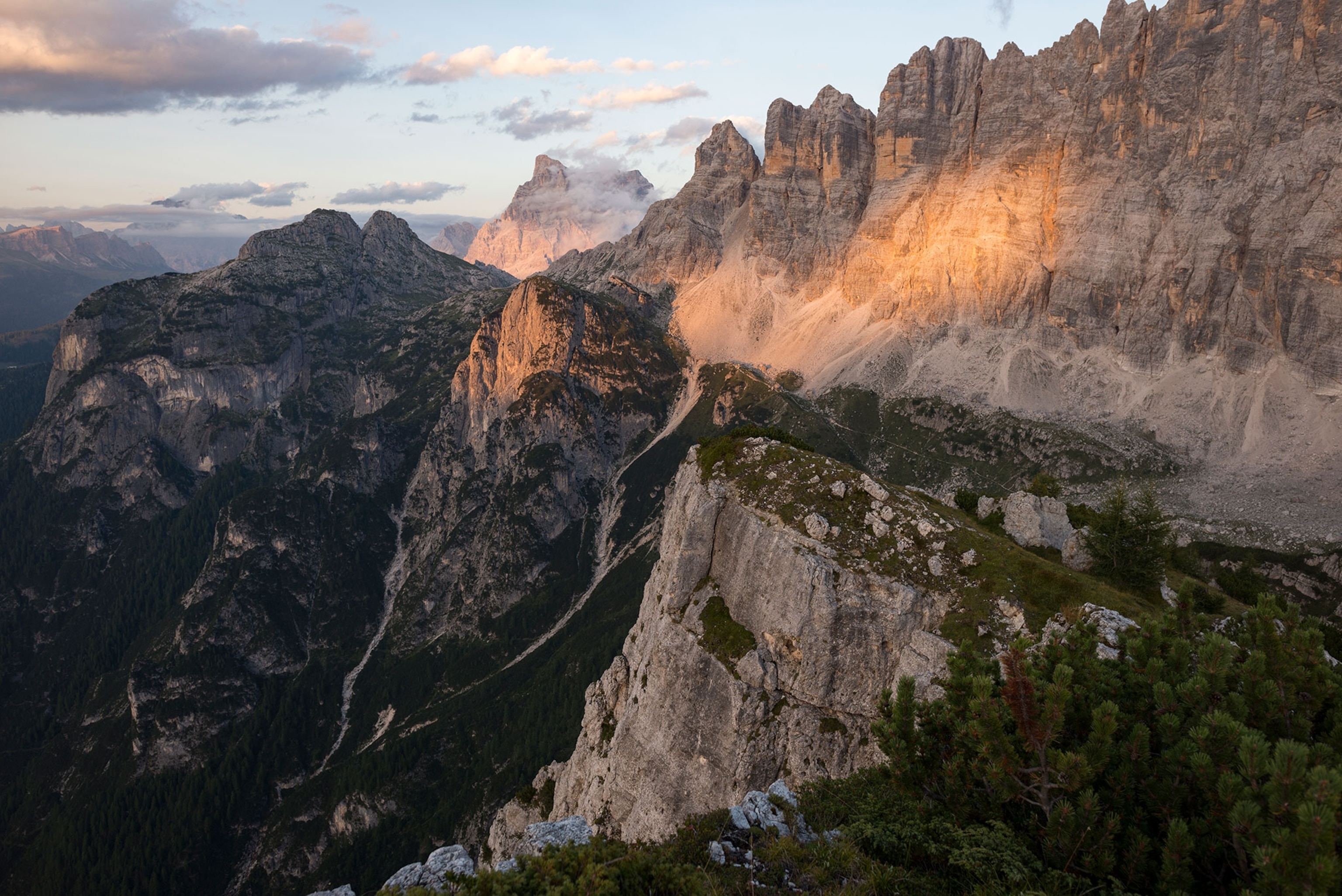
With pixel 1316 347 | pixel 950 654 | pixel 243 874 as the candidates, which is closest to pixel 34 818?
pixel 243 874

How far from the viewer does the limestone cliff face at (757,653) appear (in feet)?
171

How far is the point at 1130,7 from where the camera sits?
589ft

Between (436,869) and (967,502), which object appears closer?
(436,869)

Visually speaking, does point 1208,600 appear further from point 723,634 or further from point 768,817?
point 768,817

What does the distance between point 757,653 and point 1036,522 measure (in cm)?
3018

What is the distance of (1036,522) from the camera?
2454 inches

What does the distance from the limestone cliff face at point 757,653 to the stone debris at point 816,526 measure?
0.20 m

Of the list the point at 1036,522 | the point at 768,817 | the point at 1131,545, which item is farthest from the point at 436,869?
the point at 1036,522

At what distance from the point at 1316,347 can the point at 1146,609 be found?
159m

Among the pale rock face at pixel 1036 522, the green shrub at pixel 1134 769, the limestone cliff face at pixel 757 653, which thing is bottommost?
the limestone cliff face at pixel 757 653

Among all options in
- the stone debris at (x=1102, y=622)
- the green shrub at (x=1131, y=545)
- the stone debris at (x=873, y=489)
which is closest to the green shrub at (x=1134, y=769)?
the stone debris at (x=1102, y=622)

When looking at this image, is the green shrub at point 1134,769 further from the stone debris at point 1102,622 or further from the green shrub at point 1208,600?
the green shrub at point 1208,600

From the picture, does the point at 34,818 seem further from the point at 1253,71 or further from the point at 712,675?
the point at 1253,71

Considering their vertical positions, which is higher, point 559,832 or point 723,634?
point 559,832
